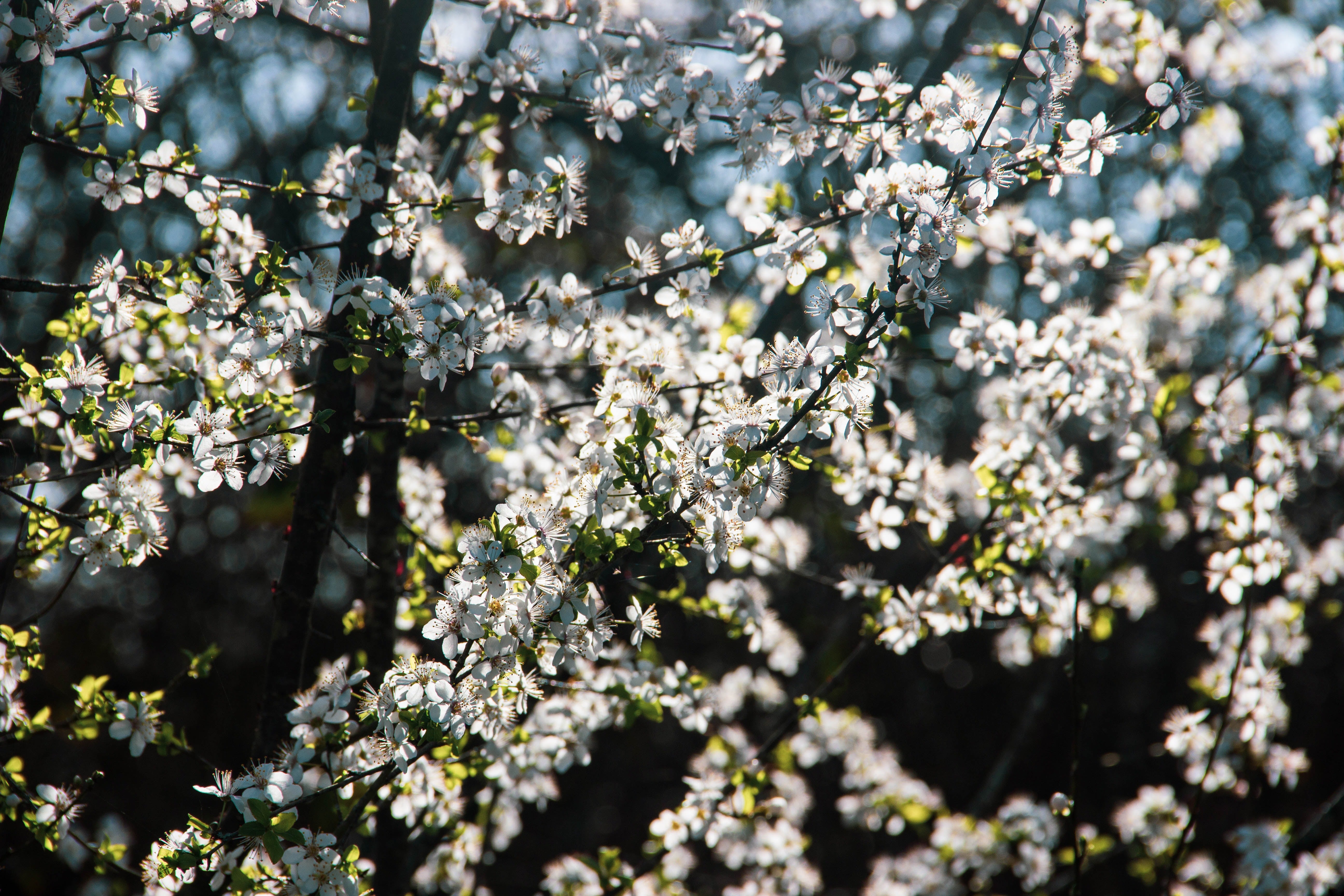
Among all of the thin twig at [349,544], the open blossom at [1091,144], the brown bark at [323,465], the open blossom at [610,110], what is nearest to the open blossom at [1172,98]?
the open blossom at [1091,144]

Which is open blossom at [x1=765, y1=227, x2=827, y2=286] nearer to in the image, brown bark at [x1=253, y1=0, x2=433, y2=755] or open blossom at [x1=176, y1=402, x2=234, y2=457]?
brown bark at [x1=253, y1=0, x2=433, y2=755]

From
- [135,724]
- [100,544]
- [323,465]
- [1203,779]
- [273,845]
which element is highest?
[323,465]

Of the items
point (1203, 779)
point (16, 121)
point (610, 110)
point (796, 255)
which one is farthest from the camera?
point (1203, 779)

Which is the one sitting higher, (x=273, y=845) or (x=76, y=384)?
(x=76, y=384)

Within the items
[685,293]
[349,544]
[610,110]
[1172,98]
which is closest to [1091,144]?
[1172,98]

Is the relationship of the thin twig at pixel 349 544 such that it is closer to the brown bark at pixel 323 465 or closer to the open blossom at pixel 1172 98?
the brown bark at pixel 323 465

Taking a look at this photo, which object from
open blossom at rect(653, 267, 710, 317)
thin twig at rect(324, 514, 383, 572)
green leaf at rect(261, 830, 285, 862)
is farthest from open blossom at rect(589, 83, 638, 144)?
green leaf at rect(261, 830, 285, 862)

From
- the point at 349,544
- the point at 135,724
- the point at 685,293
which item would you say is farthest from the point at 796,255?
the point at 135,724

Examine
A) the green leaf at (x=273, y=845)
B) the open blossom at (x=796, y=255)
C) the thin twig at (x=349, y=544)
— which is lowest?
the green leaf at (x=273, y=845)

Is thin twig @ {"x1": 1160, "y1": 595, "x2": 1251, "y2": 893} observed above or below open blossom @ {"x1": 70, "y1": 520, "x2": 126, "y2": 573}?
below

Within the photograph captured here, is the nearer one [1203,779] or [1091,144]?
[1091,144]

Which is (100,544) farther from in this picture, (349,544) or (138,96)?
(138,96)

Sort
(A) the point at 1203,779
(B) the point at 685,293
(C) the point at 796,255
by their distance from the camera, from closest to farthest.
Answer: (C) the point at 796,255
(B) the point at 685,293
(A) the point at 1203,779

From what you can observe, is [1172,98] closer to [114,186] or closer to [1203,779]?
[1203,779]
